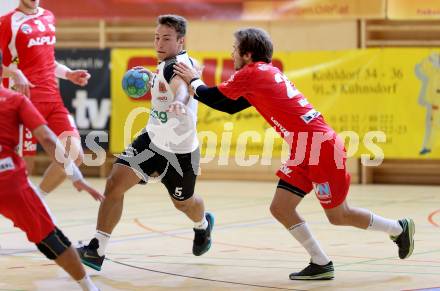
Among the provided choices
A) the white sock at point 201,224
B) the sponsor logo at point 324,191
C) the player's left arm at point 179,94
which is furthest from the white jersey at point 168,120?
the sponsor logo at point 324,191

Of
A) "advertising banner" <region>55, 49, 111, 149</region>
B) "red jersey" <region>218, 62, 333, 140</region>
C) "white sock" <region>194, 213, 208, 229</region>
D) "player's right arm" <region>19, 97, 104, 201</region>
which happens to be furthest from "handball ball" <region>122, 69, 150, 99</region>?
"advertising banner" <region>55, 49, 111, 149</region>

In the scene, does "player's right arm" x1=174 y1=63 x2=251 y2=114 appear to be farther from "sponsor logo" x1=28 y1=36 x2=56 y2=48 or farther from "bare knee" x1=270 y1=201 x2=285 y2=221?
"sponsor logo" x1=28 y1=36 x2=56 y2=48

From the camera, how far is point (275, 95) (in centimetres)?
718

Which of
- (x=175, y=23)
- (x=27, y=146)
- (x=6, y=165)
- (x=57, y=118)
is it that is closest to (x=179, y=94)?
(x=175, y=23)

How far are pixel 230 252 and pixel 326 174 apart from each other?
1918 mm

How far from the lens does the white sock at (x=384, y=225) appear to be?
24.2ft

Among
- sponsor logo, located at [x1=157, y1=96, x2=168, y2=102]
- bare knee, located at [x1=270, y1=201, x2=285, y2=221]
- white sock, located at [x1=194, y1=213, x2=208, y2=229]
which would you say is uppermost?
sponsor logo, located at [x1=157, y1=96, x2=168, y2=102]

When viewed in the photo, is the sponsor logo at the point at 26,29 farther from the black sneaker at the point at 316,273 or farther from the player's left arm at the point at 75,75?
the black sneaker at the point at 316,273

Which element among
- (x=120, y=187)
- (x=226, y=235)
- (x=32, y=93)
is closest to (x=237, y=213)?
(x=226, y=235)

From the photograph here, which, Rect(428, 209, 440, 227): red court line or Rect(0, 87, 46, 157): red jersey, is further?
Rect(428, 209, 440, 227): red court line

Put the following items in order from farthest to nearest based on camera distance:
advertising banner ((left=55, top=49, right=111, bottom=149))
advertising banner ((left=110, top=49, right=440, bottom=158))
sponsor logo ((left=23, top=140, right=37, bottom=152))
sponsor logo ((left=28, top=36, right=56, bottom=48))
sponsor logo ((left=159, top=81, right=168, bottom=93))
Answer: advertising banner ((left=55, top=49, right=111, bottom=149)) → advertising banner ((left=110, top=49, right=440, bottom=158)) → sponsor logo ((left=23, top=140, right=37, bottom=152)) → sponsor logo ((left=28, top=36, right=56, bottom=48)) → sponsor logo ((left=159, top=81, right=168, bottom=93))

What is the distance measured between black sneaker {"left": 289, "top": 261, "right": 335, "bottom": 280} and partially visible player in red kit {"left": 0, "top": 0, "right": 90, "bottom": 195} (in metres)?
2.68

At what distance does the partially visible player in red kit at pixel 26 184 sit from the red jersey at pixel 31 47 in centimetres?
328

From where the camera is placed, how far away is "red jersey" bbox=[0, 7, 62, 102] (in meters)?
9.04
